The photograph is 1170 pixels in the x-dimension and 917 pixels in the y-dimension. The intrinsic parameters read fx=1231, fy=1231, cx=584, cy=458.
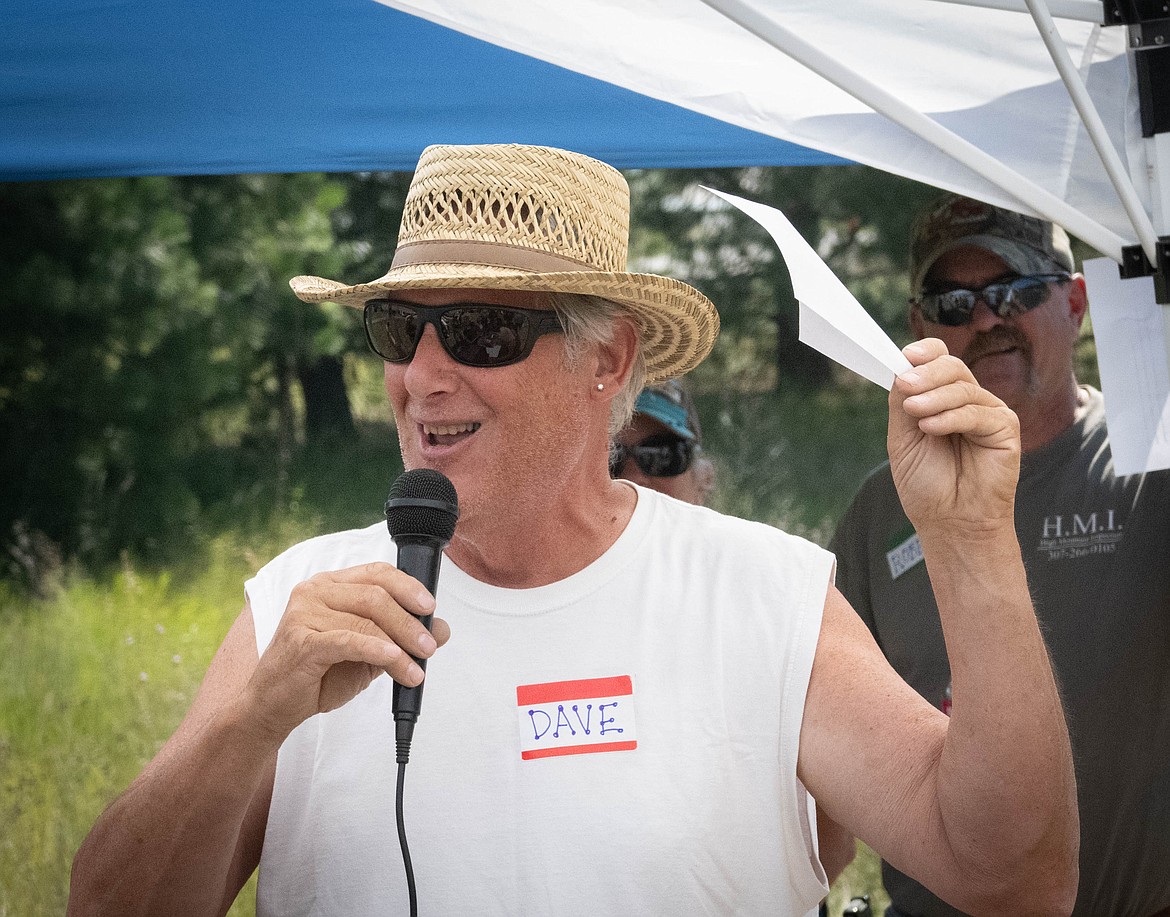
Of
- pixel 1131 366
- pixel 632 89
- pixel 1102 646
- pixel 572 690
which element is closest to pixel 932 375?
pixel 572 690

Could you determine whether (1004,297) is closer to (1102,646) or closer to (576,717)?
(1102,646)

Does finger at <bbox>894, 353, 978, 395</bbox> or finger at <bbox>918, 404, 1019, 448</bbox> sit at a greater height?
finger at <bbox>894, 353, 978, 395</bbox>

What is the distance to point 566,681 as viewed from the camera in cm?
195

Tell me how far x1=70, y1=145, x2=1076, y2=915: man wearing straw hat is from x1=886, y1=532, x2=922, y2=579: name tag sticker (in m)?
1.26

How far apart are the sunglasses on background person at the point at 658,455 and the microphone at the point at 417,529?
2.04 meters

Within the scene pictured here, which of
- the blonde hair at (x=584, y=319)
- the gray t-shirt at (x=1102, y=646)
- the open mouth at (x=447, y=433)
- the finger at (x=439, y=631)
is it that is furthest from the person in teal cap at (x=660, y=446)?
the finger at (x=439, y=631)

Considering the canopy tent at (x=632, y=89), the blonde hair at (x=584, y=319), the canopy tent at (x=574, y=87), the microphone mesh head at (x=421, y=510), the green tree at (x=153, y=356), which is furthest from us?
the green tree at (x=153, y=356)

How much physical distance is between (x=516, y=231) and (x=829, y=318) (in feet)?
2.59

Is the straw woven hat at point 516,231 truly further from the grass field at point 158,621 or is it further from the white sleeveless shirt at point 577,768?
the grass field at point 158,621

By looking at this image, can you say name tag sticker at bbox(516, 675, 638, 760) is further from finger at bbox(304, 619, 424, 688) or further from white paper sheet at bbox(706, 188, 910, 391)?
white paper sheet at bbox(706, 188, 910, 391)

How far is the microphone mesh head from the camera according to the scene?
5.41 feet

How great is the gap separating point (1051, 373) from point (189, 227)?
543 cm

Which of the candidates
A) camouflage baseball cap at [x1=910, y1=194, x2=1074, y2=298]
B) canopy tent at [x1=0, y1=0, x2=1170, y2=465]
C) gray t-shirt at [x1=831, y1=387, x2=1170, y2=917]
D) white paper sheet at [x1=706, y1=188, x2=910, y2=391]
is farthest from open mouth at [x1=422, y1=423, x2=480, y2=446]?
camouflage baseball cap at [x1=910, y1=194, x2=1074, y2=298]

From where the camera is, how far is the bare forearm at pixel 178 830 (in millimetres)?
1670
